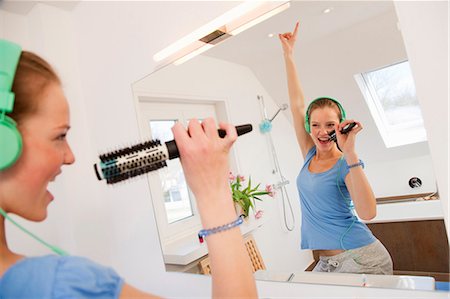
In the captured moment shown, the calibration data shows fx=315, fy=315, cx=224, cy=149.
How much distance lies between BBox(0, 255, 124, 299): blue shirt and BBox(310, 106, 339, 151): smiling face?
539 millimetres

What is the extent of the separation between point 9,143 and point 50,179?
0.10m

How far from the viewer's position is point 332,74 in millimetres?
750

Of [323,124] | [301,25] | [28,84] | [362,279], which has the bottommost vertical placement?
[362,279]

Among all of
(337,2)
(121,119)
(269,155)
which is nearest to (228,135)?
(269,155)

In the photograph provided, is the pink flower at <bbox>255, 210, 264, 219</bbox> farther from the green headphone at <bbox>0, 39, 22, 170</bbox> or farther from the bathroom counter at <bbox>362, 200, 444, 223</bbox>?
the green headphone at <bbox>0, 39, 22, 170</bbox>

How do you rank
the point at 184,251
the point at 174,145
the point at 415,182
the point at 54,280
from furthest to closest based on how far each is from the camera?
1. the point at 184,251
2. the point at 415,182
3. the point at 174,145
4. the point at 54,280

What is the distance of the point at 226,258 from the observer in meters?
0.46

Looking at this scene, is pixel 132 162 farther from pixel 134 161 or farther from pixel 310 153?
pixel 310 153

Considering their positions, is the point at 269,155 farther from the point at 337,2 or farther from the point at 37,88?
the point at 37,88

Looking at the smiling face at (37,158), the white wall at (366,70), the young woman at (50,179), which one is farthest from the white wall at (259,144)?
the smiling face at (37,158)

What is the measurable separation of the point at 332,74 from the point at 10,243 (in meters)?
1.32

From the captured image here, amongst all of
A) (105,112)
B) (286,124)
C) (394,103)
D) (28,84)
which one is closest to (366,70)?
(394,103)

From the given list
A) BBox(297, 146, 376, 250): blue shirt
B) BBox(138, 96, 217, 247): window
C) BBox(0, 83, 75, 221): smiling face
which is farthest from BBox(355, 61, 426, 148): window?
BBox(0, 83, 75, 221): smiling face

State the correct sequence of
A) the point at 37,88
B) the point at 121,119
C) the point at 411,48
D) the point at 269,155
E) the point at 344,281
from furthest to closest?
the point at 121,119 → the point at 269,155 → the point at 344,281 → the point at 411,48 → the point at 37,88
